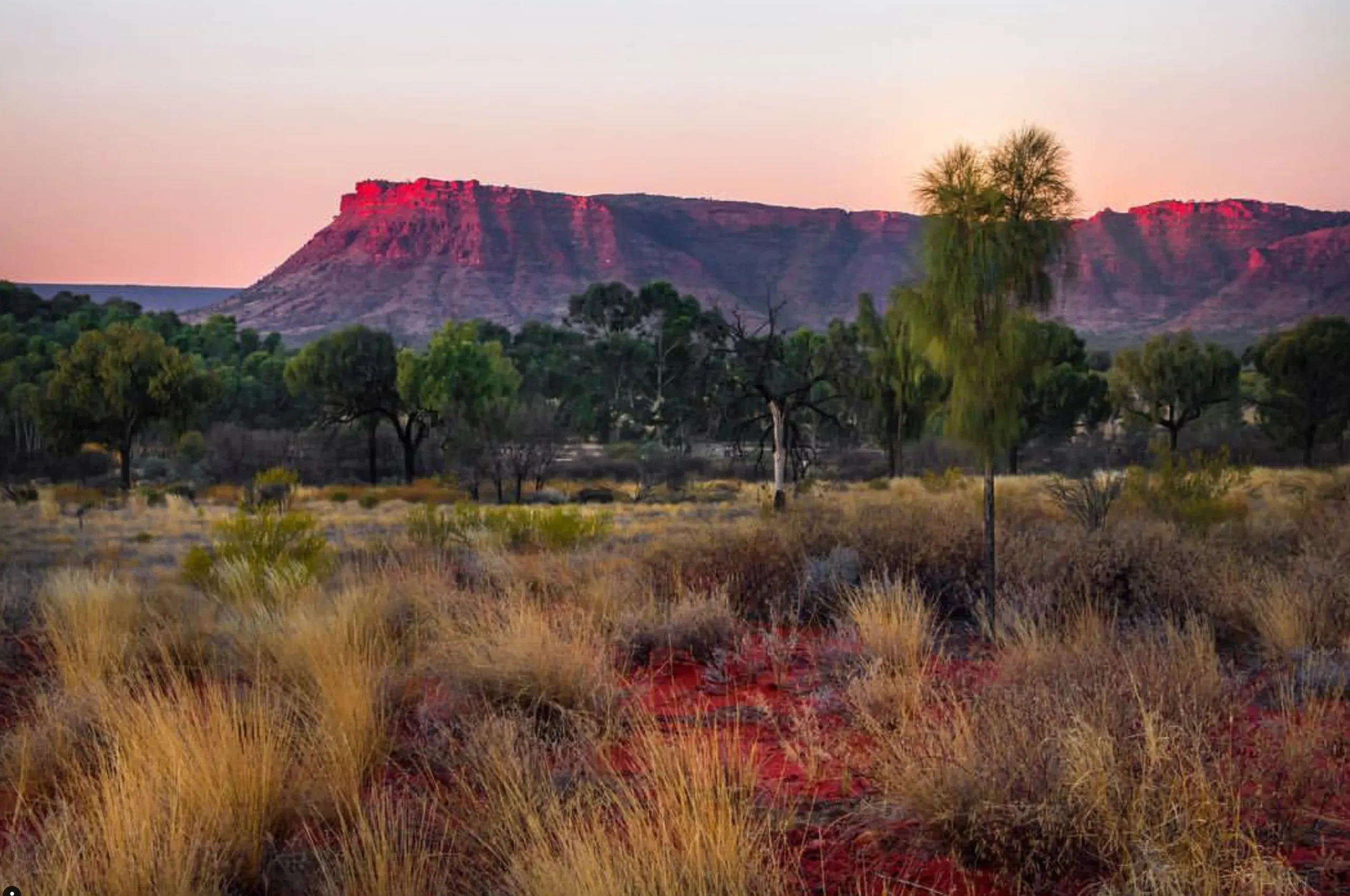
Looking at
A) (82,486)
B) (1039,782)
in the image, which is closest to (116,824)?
(1039,782)

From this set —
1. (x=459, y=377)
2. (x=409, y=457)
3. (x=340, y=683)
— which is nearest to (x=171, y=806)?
(x=340, y=683)

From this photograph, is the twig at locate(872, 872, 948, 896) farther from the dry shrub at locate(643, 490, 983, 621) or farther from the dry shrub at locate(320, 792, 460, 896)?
the dry shrub at locate(643, 490, 983, 621)

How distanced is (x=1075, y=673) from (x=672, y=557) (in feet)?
19.9

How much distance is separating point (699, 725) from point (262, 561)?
783cm

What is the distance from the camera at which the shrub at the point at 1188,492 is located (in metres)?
16.3

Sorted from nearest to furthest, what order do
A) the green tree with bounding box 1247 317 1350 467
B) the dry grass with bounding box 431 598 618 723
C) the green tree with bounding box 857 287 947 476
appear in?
the dry grass with bounding box 431 598 618 723 → the green tree with bounding box 857 287 947 476 → the green tree with bounding box 1247 317 1350 467

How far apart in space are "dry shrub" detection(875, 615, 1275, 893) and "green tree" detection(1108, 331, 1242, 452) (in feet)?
157

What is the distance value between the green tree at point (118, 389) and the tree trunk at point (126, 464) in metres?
0.05

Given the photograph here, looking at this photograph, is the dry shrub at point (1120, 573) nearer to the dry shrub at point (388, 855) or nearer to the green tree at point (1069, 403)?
the dry shrub at point (388, 855)

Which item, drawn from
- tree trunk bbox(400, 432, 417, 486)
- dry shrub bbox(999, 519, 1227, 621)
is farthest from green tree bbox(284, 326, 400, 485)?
dry shrub bbox(999, 519, 1227, 621)

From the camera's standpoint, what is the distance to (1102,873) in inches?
149

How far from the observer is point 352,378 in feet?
159

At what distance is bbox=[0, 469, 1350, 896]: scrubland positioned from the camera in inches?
146

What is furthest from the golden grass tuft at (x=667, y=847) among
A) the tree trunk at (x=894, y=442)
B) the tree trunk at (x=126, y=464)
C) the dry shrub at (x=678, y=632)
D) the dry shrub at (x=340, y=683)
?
the tree trunk at (x=126, y=464)
